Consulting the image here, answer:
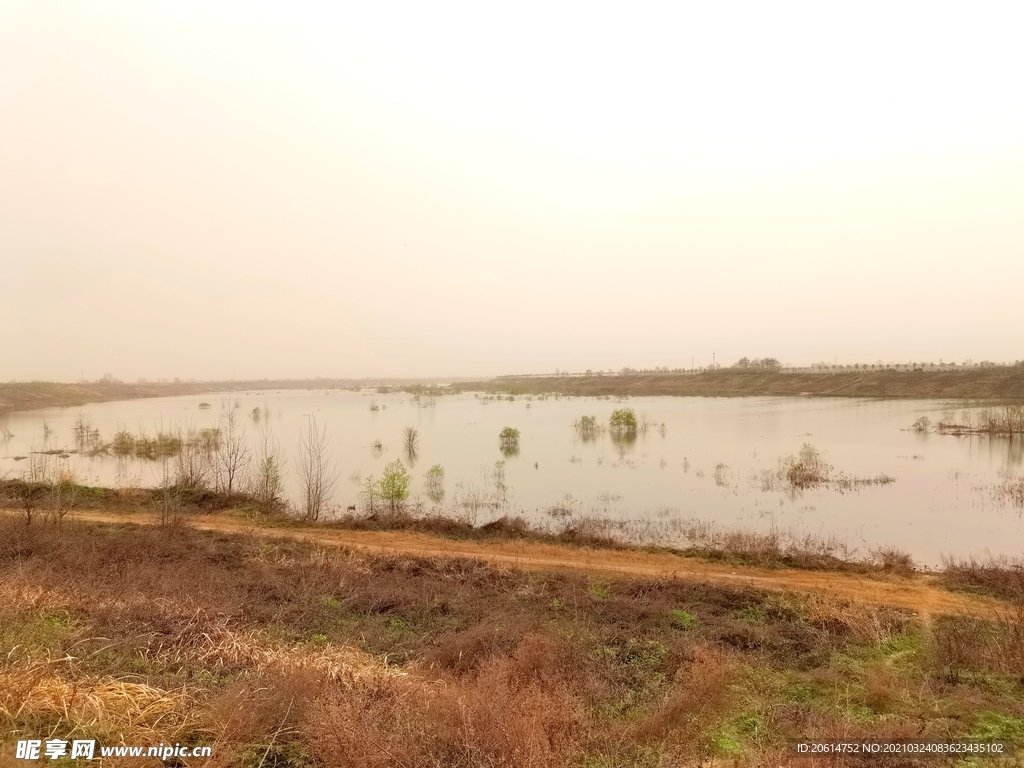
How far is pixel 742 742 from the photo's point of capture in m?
4.02

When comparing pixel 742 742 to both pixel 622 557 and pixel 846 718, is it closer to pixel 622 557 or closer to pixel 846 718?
pixel 846 718

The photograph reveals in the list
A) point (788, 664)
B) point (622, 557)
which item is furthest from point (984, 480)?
point (788, 664)

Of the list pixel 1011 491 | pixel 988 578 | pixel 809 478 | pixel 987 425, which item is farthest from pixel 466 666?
pixel 987 425

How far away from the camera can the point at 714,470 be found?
71.3ft

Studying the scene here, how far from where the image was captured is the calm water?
47.8ft

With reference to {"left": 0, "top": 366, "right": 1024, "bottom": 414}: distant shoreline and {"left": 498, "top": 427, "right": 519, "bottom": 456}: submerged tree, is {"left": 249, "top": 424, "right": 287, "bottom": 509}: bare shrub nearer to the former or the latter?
{"left": 498, "top": 427, "right": 519, "bottom": 456}: submerged tree

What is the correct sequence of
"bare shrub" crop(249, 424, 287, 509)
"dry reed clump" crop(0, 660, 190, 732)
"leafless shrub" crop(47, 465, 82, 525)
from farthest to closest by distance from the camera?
"bare shrub" crop(249, 424, 287, 509) → "leafless shrub" crop(47, 465, 82, 525) → "dry reed clump" crop(0, 660, 190, 732)

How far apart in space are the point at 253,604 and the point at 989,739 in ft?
23.9

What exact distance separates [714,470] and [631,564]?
1220 centimetres

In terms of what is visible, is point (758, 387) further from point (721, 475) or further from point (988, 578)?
point (988, 578)

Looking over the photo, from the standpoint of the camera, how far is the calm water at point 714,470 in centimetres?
1455

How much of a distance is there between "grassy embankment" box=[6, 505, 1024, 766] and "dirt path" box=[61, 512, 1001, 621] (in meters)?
0.64

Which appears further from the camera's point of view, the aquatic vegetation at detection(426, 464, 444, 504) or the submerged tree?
the submerged tree

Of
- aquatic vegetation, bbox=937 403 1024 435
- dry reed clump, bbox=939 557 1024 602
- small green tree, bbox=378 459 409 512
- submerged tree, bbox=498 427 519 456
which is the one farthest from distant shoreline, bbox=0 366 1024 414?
small green tree, bbox=378 459 409 512
